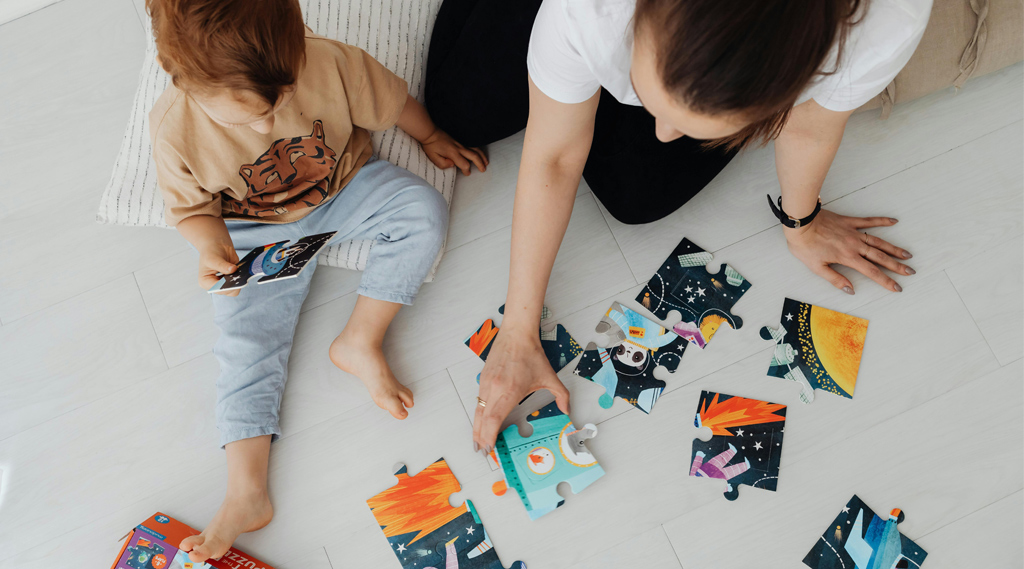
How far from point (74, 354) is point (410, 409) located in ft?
2.39

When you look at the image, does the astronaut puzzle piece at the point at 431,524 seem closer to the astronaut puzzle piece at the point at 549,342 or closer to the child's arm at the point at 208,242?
the astronaut puzzle piece at the point at 549,342

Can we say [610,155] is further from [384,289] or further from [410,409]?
[410,409]

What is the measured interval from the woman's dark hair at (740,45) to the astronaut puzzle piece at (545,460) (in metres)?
0.73

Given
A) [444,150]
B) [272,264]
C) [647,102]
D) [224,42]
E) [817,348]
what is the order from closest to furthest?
[647,102]
[224,42]
[272,264]
[817,348]
[444,150]

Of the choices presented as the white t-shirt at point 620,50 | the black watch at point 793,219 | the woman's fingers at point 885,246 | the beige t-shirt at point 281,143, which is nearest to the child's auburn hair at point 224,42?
the beige t-shirt at point 281,143

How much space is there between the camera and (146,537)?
3.84 ft

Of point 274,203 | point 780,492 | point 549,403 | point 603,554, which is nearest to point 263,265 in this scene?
point 274,203

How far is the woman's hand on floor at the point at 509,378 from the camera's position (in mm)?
1151

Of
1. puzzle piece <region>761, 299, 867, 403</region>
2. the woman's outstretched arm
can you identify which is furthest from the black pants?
puzzle piece <region>761, 299, 867, 403</region>

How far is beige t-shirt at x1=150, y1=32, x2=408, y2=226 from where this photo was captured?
1.01m

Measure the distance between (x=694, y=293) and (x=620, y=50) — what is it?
63cm

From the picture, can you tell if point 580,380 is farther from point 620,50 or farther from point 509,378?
point 620,50

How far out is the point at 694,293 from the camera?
126 centimetres

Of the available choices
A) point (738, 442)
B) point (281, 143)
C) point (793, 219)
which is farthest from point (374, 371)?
point (793, 219)
